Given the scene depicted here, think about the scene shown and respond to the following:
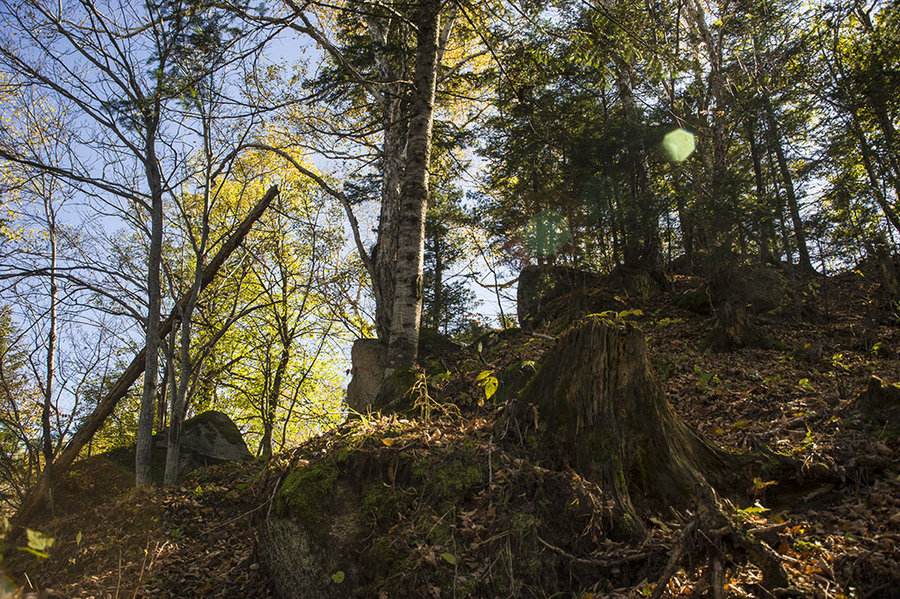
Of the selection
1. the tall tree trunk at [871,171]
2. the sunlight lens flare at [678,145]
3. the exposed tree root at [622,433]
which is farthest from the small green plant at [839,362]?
the sunlight lens flare at [678,145]

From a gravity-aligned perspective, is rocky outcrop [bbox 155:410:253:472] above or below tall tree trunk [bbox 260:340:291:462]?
below

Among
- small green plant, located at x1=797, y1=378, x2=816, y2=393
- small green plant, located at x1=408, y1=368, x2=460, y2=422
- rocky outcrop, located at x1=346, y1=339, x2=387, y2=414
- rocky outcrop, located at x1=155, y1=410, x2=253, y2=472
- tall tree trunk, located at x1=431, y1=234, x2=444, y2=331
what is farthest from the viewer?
tall tree trunk, located at x1=431, y1=234, x2=444, y2=331

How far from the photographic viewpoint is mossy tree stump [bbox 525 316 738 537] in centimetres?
298

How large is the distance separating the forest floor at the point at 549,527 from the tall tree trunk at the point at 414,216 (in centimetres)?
111

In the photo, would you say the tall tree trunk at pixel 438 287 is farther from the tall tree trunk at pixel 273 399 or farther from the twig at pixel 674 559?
the twig at pixel 674 559

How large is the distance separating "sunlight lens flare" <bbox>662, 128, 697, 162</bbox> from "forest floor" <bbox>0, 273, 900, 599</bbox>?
7968 millimetres

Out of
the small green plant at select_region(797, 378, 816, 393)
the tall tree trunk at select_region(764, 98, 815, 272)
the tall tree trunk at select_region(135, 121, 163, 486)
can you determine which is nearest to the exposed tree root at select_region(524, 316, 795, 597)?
the small green plant at select_region(797, 378, 816, 393)

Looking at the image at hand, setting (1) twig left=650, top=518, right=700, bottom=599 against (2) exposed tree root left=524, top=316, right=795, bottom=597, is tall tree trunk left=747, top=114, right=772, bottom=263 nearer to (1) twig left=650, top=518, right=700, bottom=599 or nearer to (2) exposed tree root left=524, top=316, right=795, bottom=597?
(2) exposed tree root left=524, top=316, right=795, bottom=597

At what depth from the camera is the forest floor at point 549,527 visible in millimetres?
2387

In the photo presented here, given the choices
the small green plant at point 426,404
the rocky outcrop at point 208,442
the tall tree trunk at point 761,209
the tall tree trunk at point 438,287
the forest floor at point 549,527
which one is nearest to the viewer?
the forest floor at point 549,527

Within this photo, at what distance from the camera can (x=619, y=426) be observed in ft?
10.4

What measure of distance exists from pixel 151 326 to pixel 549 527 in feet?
19.9

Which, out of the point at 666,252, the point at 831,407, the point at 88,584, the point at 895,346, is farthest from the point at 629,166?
the point at 88,584

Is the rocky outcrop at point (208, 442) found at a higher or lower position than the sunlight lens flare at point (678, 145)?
lower
